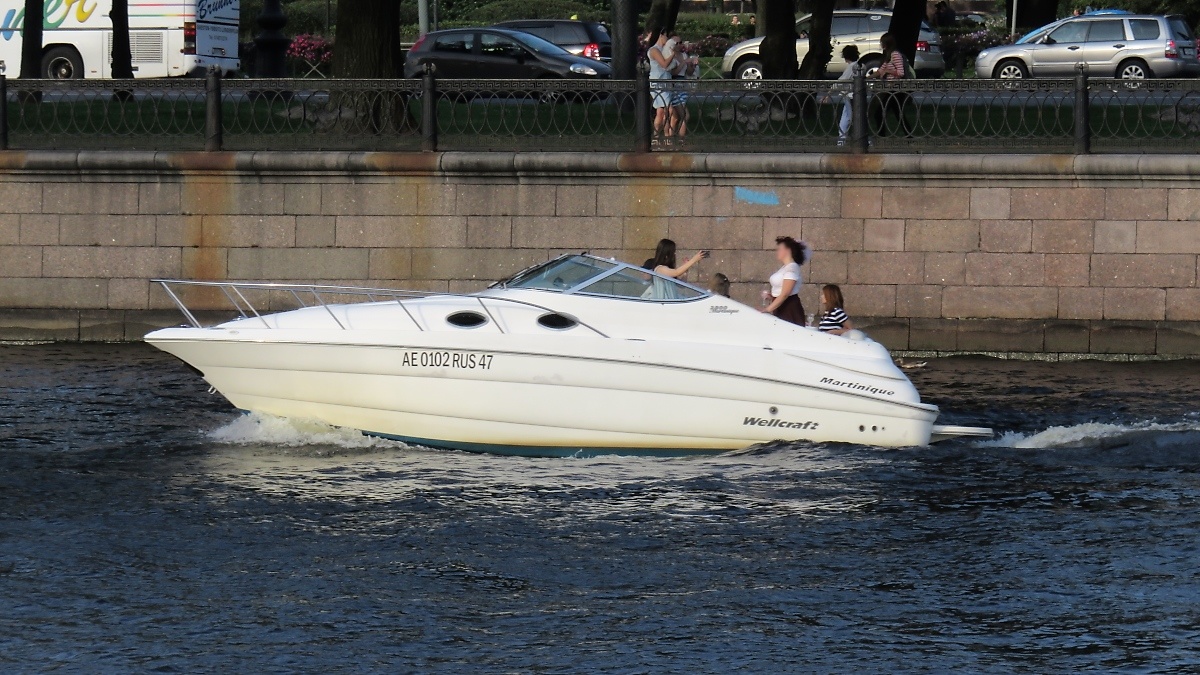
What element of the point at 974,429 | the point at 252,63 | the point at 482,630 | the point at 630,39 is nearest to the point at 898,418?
the point at 974,429

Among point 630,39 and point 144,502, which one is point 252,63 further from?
point 144,502

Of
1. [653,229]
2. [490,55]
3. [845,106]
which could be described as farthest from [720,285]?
[490,55]

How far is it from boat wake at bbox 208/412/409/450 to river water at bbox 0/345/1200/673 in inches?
0.9

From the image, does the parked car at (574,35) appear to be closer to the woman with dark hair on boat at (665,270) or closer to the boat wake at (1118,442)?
the woman with dark hair on boat at (665,270)

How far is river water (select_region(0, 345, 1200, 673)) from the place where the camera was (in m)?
7.42

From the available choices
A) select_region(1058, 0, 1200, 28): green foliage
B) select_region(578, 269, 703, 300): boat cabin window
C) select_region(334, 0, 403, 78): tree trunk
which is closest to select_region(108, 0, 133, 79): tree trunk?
select_region(334, 0, 403, 78): tree trunk

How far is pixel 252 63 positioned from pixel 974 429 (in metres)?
31.2

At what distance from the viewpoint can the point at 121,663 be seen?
711cm

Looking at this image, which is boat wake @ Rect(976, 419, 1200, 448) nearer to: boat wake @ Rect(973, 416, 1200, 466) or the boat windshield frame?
boat wake @ Rect(973, 416, 1200, 466)

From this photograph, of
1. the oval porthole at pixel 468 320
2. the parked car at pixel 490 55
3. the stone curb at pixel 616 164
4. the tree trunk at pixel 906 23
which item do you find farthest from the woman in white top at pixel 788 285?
the parked car at pixel 490 55

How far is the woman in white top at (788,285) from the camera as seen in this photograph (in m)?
12.2

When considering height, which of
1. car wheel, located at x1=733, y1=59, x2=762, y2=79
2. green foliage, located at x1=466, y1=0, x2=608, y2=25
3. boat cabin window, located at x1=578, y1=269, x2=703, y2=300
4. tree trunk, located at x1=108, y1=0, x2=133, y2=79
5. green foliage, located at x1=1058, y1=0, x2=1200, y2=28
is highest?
green foliage, located at x1=466, y1=0, x2=608, y2=25

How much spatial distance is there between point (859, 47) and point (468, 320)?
26980 millimetres

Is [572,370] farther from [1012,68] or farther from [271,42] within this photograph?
[1012,68]
